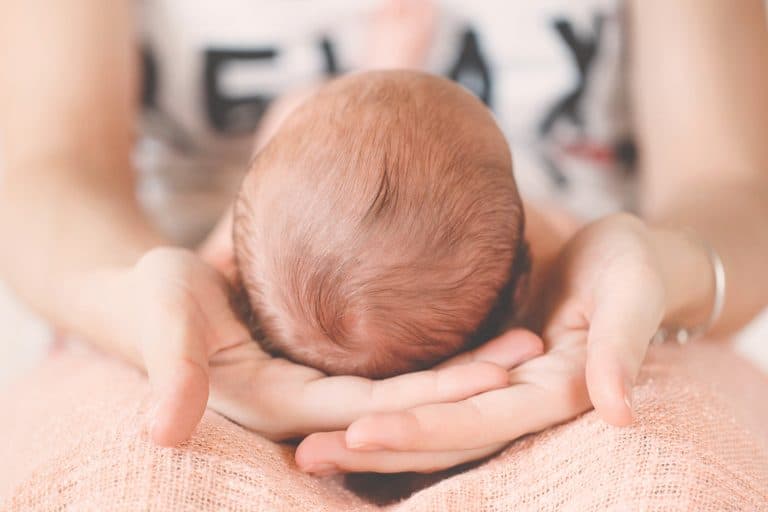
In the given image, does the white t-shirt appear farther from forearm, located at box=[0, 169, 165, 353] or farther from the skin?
forearm, located at box=[0, 169, 165, 353]

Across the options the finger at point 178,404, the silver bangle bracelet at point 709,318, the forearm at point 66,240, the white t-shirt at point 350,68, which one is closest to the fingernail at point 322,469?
the finger at point 178,404

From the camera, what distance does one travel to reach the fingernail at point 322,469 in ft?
1.76

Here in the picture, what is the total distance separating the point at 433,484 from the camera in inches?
22.6

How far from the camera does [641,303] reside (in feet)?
1.81

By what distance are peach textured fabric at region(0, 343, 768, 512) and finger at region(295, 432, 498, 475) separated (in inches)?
0.6

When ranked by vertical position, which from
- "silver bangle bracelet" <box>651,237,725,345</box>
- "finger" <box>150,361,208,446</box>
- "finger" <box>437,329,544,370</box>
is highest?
"finger" <box>150,361,208,446</box>

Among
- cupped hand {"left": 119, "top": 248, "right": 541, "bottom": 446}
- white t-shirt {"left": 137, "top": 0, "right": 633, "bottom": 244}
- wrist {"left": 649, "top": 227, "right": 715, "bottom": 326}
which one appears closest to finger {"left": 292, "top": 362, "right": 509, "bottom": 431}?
cupped hand {"left": 119, "top": 248, "right": 541, "bottom": 446}

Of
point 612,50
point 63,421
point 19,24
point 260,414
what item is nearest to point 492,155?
point 260,414

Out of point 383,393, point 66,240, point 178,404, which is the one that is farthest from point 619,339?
point 66,240

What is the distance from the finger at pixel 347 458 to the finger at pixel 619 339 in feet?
0.40

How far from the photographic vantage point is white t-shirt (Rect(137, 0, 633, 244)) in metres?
1.03

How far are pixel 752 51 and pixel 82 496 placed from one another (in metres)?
0.92

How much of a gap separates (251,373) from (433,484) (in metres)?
0.16

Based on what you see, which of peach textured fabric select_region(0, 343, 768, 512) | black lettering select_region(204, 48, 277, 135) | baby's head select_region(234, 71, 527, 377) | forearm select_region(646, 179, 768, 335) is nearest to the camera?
peach textured fabric select_region(0, 343, 768, 512)
